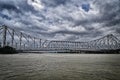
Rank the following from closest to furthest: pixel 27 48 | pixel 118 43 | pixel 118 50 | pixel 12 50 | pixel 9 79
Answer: pixel 9 79 < pixel 12 50 < pixel 27 48 < pixel 118 50 < pixel 118 43

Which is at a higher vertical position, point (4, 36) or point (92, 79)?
point (4, 36)

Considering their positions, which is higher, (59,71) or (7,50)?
(7,50)

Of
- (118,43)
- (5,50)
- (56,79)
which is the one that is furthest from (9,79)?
(118,43)

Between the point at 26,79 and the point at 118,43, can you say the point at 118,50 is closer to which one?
the point at 118,43

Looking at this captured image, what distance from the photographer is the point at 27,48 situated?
5276 inches

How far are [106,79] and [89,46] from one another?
189 m

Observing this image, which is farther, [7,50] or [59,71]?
[7,50]

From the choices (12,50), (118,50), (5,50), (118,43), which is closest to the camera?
(5,50)

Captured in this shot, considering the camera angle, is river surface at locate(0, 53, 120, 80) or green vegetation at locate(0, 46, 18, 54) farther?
green vegetation at locate(0, 46, 18, 54)

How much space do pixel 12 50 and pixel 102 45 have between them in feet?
385

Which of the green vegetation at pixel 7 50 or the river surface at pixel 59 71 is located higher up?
the green vegetation at pixel 7 50

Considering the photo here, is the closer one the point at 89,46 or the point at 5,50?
the point at 5,50

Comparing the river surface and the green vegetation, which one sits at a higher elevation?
the green vegetation

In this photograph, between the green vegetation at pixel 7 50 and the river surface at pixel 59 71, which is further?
the green vegetation at pixel 7 50
